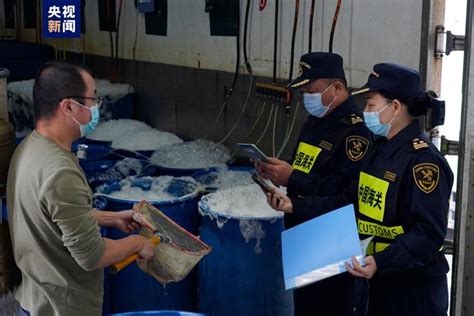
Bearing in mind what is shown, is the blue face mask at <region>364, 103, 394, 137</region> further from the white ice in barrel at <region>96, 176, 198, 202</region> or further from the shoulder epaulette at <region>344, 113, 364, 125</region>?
the white ice in barrel at <region>96, 176, 198, 202</region>

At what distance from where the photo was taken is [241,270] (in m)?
2.81

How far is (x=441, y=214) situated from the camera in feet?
6.28

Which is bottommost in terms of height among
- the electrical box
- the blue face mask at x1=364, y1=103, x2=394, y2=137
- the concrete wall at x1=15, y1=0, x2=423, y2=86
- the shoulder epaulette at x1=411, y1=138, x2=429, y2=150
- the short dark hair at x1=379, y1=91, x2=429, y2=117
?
the shoulder epaulette at x1=411, y1=138, x2=429, y2=150

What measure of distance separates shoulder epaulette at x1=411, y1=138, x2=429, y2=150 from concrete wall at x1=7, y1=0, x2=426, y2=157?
880mm

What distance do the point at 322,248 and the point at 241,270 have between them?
89 centimetres

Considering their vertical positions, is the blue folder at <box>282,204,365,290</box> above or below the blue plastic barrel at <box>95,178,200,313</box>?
above

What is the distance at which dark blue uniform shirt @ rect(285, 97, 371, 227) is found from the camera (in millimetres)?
2381

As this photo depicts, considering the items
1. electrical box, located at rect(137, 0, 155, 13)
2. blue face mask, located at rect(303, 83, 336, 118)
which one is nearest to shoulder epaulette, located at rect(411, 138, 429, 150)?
blue face mask, located at rect(303, 83, 336, 118)

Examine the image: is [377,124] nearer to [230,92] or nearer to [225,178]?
[225,178]

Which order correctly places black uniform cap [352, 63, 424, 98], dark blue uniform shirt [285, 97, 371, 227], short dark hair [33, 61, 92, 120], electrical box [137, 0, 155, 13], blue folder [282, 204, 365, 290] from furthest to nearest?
electrical box [137, 0, 155, 13] < dark blue uniform shirt [285, 97, 371, 227] < black uniform cap [352, 63, 424, 98] < blue folder [282, 204, 365, 290] < short dark hair [33, 61, 92, 120]

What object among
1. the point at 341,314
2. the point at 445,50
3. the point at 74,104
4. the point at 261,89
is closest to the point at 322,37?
the point at 261,89

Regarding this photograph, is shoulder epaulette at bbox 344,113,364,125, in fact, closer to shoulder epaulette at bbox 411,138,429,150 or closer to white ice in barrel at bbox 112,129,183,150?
shoulder epaulette at bbox 411,138,429,150

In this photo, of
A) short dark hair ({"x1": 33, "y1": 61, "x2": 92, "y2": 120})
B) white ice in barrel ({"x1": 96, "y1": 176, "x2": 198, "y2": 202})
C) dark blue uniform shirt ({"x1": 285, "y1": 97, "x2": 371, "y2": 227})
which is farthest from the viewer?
white ice in barrel ({"x1": 96, "y1": 176, "x2": 198, "y2": 202})

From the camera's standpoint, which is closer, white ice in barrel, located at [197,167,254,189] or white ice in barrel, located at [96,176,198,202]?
white ice in barrel, located at [96,176,198,202]
